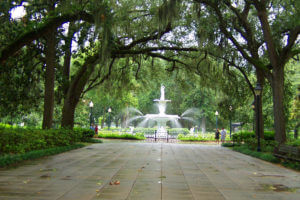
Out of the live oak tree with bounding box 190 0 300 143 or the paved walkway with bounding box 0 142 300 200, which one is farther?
the live oak tree with bounding box 190 0 300 143

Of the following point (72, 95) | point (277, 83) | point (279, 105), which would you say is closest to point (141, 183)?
point (279, 105)

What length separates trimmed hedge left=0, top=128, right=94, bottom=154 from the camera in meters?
9.56

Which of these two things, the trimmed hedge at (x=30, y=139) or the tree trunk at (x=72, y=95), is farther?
the tree trunk at (x=72, y=95)

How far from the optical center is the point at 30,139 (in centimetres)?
1116

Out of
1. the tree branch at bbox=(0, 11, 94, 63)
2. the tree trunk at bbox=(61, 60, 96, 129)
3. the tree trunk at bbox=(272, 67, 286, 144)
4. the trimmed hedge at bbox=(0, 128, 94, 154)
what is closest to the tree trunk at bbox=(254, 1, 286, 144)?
the tree trunk at bbox=(272, 67, 286, 144)

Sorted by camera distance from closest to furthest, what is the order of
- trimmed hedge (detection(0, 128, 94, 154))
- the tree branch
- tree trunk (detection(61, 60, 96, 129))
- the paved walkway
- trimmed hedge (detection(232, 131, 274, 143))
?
the paved walkway → trimmed hedge (detection(0, 128, 94, 154)) → the tree branch → tree trunk (detection(61, 60, 96, 129)) → trimmed hedge (detection(232, 131, 274, 143))

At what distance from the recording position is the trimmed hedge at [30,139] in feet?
31.4

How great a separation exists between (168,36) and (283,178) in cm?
1210

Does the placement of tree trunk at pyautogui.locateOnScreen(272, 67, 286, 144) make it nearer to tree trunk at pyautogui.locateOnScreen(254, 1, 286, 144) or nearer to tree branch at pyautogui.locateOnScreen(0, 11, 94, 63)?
tree trunk at pyautogui.locateOnScreen(254, 1, 286, 144)

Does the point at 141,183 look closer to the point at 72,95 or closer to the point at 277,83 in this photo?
the point at 277,83

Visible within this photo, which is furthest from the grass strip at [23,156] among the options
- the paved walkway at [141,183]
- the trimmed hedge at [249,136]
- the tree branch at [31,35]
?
the trimmed hedge at [249,136]

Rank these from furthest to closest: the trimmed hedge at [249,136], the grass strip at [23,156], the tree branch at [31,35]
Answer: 1. the trimmed hedge at [249,136]
2. the tree branch at [31,35]
3. the grass strip at [23,156]

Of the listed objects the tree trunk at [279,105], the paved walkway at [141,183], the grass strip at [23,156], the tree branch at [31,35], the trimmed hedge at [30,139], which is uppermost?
the tree branch at [31,35]

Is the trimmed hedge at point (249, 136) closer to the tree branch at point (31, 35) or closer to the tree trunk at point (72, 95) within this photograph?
the tree trunk at point (72, 95)
